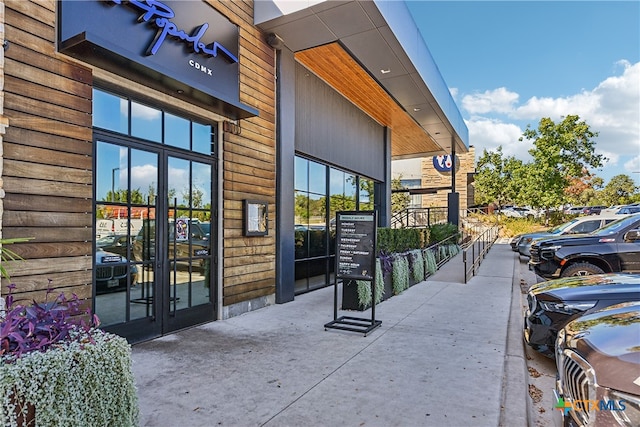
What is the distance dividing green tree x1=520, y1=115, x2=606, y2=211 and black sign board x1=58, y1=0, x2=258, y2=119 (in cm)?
2230

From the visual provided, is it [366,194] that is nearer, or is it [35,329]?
[35,329]

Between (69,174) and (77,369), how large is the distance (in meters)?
2.70

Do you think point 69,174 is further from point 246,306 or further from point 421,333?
point 421,333

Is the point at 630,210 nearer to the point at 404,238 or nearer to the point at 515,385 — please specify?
the point at 404,238

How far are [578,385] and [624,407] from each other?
41 cm

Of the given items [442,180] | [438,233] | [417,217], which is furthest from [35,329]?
[442,180]

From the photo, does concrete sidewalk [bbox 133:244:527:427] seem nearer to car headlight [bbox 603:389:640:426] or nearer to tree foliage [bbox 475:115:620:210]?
car headlight [bbox 603:389:640:426]

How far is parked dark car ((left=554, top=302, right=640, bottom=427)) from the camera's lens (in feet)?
5.84

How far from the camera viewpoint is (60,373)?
198 cm

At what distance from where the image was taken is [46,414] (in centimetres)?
192

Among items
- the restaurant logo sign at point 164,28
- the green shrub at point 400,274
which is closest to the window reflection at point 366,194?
the green shrub at point 400,274

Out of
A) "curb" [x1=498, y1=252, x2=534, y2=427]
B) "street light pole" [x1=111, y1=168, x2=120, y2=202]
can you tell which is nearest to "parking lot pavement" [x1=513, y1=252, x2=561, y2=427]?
"curb" [x1=498, y1=252, x2=534, y2=427]

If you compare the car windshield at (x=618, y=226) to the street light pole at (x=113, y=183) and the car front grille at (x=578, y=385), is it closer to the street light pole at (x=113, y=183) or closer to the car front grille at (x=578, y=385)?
the car front grille at (x=578, y=385)

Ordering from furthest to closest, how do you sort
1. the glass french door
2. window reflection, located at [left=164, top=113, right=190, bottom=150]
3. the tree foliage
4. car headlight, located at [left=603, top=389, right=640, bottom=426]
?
the tree foliage → window reflection, located at [left=164, top=113, right=190, bottom=150] → the glass french door → car headlight, located at [left=603, top=389, right=640, bottom=426]
